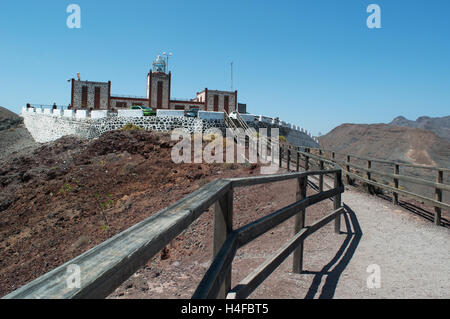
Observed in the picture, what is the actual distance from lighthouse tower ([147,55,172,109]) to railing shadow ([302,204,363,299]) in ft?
126

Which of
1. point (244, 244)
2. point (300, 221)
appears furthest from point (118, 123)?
point (244, 244)

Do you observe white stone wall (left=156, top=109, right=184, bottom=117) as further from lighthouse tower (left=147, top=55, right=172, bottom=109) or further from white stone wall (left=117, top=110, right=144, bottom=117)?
lighthouse tower (left=147, top=55, right=172, bottom=109)

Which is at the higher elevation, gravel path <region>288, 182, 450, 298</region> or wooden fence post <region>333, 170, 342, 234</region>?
wooden fence post <region>333, 170, 342, 234</region>

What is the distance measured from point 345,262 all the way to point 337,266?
224mm

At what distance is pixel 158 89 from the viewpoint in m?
43.0

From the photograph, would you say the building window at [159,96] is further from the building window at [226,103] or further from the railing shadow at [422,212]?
the railing shadow at [422,212]

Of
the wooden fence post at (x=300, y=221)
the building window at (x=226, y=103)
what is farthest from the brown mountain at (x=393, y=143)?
the wooden fence post at (x=300, y=221)

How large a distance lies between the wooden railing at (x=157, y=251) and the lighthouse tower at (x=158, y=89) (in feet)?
135

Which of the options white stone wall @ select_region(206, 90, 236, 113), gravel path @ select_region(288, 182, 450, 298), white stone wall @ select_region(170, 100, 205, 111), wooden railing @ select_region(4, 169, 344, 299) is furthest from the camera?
white stone wall @ select_region(170, 100, 205, 111)

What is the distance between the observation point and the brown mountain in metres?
57.4

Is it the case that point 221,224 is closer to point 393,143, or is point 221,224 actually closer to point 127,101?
point 127,101

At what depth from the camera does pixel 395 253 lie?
5.29 m

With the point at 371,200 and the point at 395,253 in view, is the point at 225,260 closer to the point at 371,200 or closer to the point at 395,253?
the point at 395,253

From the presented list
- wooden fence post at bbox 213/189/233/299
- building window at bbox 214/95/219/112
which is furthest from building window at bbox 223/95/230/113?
wooden fence post at bbox 213/189/233/299
